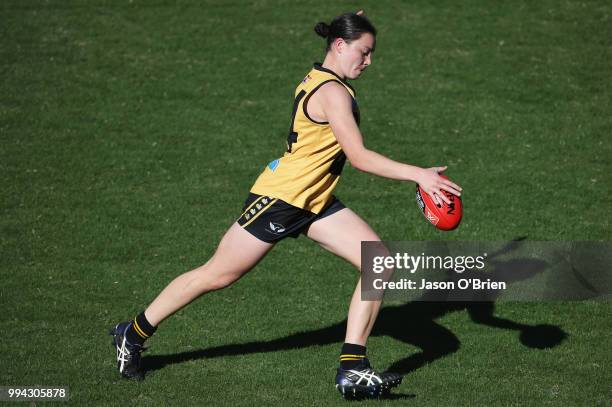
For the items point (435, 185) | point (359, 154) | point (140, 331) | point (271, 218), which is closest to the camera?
point (435, 185)

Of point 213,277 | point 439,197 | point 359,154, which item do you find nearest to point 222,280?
point 213,277

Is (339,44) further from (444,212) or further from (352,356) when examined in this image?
(352,356)

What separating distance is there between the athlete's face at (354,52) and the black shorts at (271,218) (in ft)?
3.14

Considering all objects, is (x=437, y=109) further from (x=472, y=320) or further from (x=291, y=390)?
(x=291, y=390)

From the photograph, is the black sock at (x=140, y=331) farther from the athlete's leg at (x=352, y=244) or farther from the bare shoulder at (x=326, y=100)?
the bare shoulder at (x=326, y=100)

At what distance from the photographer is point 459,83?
11758 millimetres

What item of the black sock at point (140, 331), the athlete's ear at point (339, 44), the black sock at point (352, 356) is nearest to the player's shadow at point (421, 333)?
the black sock at point (140, 331)

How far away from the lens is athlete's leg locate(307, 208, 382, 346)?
19.4 ft

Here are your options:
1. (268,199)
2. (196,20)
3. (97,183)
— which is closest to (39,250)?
(97,183)

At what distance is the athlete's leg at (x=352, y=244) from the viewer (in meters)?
5.91

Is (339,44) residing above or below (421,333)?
above

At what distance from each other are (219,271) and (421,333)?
1.98 metres

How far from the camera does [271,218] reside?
590 cm

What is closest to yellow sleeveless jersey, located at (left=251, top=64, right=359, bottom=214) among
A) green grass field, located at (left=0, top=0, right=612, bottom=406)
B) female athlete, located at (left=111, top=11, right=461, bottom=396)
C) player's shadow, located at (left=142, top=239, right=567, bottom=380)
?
female athlete, located at (left=111, top=11, right=461, bottom=396)
